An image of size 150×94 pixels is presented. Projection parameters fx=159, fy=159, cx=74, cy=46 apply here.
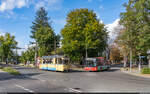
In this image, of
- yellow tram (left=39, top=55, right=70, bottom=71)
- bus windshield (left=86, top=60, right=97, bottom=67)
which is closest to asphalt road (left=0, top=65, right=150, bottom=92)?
yellow tram (left=39, top=55, right=70, bottom=71)

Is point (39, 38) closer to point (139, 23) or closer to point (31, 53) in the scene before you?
point (31, 53)

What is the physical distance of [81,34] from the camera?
39688mm

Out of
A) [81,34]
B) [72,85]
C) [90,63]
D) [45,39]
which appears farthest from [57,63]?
[45,39]

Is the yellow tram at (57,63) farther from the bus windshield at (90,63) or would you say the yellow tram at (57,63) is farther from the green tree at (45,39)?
the green tree at (45,39)

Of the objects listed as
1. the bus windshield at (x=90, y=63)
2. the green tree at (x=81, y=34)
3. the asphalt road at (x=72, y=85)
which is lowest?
the asphalt road at (x=72, y=85)

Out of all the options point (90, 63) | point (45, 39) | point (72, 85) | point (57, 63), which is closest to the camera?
point (72, 85)

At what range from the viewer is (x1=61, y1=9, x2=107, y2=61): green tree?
3862cm

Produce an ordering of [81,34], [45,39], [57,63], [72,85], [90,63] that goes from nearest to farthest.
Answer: [72,85]
[57,63]
[90,63]
[81,34]
[45,39]

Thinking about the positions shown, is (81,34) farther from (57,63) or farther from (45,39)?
(45,39)

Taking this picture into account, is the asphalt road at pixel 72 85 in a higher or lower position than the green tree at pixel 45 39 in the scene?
lower

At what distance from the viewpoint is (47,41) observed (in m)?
54.2

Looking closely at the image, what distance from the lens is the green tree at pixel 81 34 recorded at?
3862 centimetres

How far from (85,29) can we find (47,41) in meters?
19.6

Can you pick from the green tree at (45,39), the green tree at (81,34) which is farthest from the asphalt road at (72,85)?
the green tree at (45,39)
